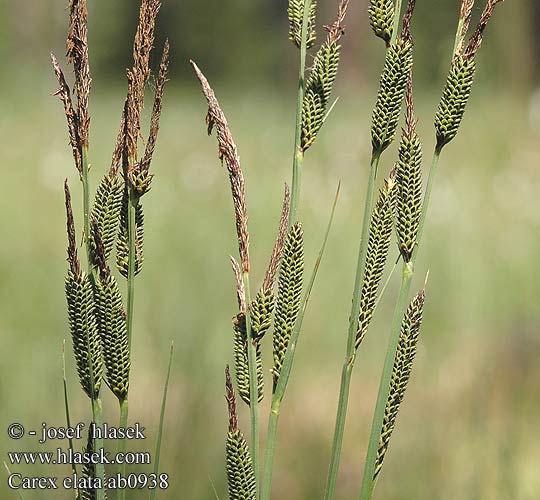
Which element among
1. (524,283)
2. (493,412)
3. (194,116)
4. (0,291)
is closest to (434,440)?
(493,412)

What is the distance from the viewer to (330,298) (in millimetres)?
2643

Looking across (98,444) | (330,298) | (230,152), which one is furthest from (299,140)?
(330,298)

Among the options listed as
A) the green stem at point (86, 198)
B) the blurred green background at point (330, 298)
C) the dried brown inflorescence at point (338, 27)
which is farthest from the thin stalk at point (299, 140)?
the blurred green background at point (330, 298)

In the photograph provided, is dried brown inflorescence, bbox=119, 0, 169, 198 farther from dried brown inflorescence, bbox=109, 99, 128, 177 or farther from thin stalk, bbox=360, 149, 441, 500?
thin stalk, bbox=360, 149, 441, 500

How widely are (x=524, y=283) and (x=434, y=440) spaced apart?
1.30 meters

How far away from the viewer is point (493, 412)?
152 centimetres

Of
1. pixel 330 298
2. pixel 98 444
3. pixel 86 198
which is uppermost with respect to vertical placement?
pixel 330 298

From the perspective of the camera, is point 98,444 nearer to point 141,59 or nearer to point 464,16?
point 141,59

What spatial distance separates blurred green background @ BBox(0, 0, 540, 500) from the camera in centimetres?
146

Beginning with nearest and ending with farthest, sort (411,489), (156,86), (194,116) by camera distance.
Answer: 1. (156,86)
2. (411,489)
3. (194,116)

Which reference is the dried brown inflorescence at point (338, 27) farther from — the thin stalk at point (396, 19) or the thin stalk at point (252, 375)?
the thin stalk at point (252, 375)

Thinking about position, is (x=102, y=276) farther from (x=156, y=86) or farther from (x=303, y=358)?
(x=303, y=358)

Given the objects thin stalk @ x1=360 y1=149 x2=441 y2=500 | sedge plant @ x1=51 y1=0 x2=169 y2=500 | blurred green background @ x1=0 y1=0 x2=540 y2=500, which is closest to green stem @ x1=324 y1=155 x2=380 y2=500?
thin stalk @ x1=360 y1=149 x2=441 y2=500

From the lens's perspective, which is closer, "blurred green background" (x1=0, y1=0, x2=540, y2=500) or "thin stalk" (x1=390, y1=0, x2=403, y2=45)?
"thin stalk" (x1=390, y1=0, x2=403, y2=45)
